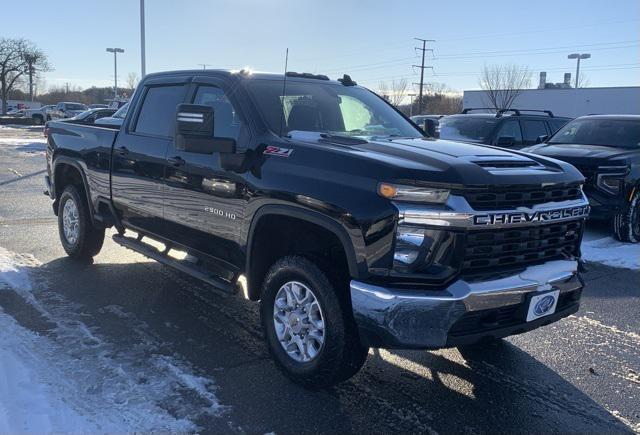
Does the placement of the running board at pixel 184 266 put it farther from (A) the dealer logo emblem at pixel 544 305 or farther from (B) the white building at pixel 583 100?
(B) the white building at pixel 583 100

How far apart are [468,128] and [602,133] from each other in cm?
239

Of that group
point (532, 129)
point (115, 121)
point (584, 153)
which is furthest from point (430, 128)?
point (532, 129)

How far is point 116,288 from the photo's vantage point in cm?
551

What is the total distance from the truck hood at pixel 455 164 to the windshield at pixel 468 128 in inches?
276

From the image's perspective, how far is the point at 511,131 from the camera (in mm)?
11180

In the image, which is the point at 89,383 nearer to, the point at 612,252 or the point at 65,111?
the point at 612,252

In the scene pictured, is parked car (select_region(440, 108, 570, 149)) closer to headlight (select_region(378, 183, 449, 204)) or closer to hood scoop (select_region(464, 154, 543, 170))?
hood scoop (select_region(464, 154, 543, 170))

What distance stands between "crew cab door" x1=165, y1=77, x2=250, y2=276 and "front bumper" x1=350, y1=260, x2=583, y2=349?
1268mm

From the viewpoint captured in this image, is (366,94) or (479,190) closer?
(479,190)

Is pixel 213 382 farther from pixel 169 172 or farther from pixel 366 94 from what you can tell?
pixel 366 94

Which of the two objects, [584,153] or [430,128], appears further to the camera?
[584,153]

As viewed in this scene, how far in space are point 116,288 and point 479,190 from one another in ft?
12.5

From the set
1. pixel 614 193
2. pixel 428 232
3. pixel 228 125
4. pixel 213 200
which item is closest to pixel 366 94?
pixel 228 125

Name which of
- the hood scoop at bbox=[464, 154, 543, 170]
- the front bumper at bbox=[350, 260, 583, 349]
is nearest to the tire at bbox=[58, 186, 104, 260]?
the front bumper at bbox=[350, 260, 583, 349]
